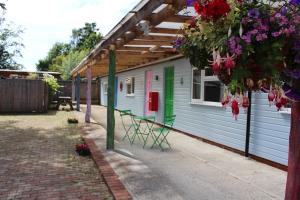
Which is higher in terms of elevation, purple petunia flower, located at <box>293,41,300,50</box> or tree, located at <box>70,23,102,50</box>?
tree, located at <box>70,23,102,50</box>

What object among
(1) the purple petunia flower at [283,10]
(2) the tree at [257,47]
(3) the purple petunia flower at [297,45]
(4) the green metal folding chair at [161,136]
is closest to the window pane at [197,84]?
(4) the green metal folding chair at [161,136]

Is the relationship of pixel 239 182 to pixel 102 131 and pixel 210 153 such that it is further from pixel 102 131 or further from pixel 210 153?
pixel 102 131

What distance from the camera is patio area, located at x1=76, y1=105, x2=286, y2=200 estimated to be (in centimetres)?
455

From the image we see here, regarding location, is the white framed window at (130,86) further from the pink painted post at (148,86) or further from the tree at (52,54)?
the tree at (52,54)

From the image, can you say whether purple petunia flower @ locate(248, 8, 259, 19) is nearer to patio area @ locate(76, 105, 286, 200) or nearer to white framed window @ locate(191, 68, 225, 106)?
patio area @ locate(76, 105, 286, 200)

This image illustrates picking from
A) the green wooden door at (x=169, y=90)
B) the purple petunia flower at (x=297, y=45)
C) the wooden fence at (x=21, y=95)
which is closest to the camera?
the purple petunia flower at (x=297, y=45)

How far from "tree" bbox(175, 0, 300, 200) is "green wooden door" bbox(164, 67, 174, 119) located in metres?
9.07

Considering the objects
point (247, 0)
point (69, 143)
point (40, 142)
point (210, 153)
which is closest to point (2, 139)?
point (40, 142)

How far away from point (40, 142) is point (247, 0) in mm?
7506

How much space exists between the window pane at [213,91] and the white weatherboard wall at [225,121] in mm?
215

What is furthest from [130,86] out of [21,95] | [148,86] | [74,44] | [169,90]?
[74,44]

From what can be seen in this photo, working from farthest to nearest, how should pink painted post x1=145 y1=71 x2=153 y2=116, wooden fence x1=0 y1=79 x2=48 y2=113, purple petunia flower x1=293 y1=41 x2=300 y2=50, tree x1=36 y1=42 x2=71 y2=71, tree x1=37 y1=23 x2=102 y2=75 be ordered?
tree x1=36 y1=42 x2=71 y2=71, tree x1=37 y1=23 x2=102 y2=75, wooden fence x1=0 y1=79 x2=48 y2=113, pink painted post x1=145 y1=71 x2=153 y2=116, purple petunia flower x1=293 y1=41 x2=300 y2=50

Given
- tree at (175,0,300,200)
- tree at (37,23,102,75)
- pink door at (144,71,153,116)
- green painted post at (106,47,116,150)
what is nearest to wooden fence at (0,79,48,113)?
pink door at (144,71,153,116)

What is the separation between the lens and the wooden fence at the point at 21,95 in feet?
53.2
